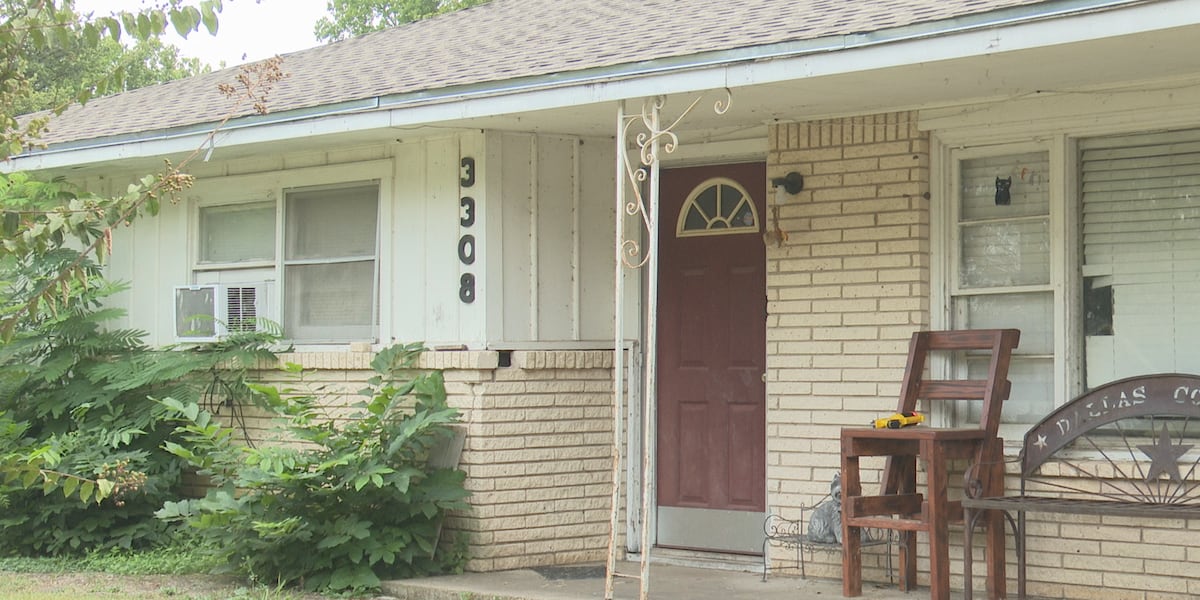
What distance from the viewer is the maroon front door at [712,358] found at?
28.5 ft

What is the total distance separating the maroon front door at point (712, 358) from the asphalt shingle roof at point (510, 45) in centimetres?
113

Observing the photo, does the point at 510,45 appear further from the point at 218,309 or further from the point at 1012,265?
the point at 1012,265

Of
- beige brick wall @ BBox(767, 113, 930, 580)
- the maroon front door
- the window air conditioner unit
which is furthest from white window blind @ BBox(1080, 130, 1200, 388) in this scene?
the window air conditioner unit

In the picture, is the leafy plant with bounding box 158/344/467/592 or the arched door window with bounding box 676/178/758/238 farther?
the arched door window with bounding box 676/178/758/238

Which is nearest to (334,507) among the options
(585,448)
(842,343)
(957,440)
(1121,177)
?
(585,448)

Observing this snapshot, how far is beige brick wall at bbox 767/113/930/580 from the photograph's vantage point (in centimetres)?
774

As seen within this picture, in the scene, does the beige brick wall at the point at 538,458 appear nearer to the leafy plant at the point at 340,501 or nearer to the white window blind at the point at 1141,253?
the leafy plant at the point at 340,501

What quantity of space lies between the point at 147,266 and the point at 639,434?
13.4ft

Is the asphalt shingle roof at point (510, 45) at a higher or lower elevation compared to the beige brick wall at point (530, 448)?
higher

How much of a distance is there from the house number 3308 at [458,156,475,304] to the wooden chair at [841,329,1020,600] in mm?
2649

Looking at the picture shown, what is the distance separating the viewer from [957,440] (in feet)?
22.9

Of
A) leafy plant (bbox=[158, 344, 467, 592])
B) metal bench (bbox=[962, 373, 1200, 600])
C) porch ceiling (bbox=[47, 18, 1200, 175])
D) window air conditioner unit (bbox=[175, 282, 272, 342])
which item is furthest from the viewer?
window air conditioner unit (bbox=[175, 282, 272, 342])

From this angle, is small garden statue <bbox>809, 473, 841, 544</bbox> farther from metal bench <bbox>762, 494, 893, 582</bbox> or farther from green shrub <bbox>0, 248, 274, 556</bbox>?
green shrub <bbox>0, 248, 274, 556</bbox>

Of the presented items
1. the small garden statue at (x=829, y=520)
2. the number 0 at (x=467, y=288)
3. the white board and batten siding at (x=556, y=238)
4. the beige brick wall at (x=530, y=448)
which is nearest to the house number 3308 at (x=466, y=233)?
the number 0 at (x=467, y=288)
